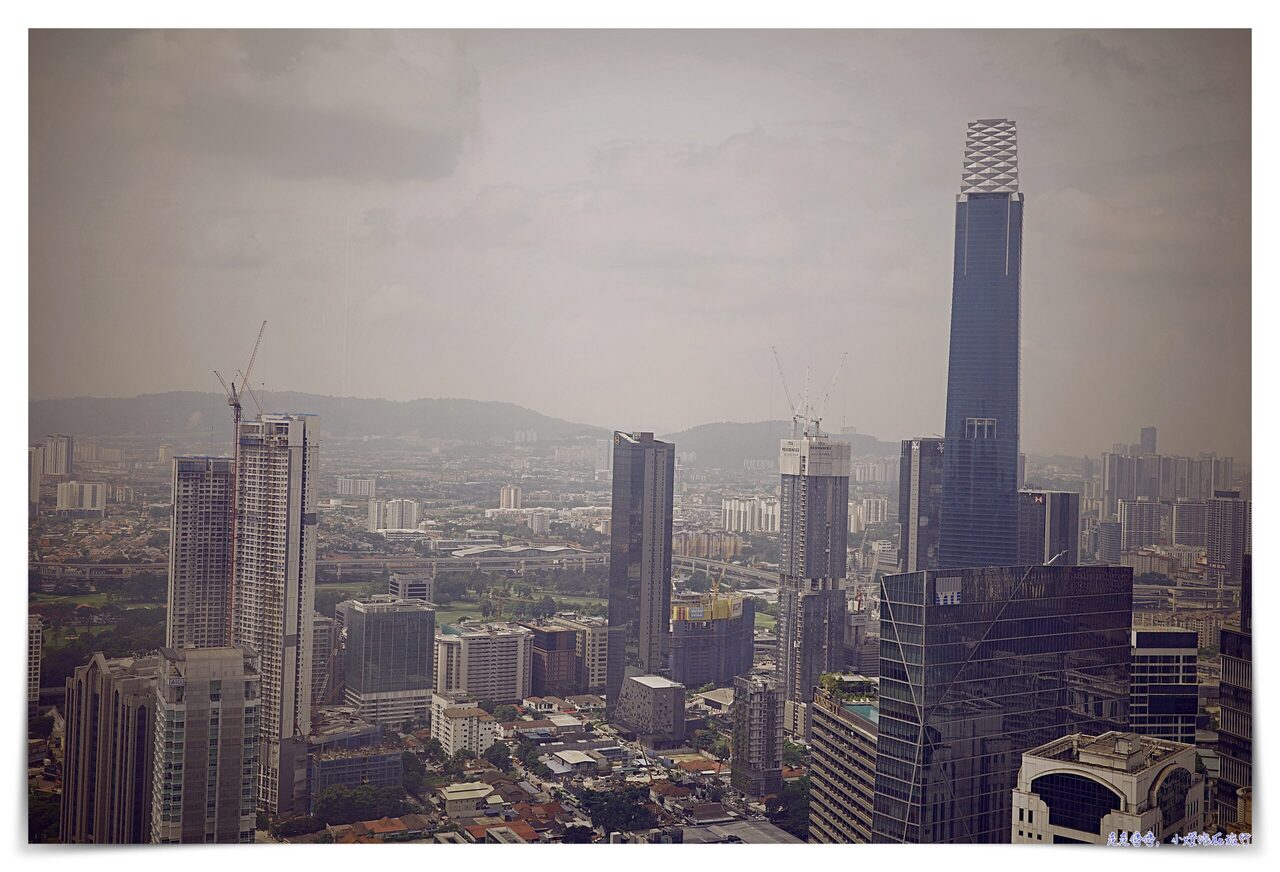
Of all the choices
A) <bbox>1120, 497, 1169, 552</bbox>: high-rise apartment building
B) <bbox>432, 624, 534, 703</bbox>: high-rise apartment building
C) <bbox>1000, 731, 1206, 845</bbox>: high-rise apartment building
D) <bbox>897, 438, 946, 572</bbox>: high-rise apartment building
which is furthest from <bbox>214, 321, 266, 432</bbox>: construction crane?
<bbox>1120, 497, 1169, 552</bbox>: high-rise apartment building

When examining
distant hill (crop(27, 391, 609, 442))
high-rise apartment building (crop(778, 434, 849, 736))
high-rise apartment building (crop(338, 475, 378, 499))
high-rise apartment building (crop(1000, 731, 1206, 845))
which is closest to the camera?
high-rise apartment building (crop(1000, 731, 1206, 845))

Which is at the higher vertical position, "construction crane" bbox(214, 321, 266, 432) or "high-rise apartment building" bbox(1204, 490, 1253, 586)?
"construction crane" bbox(214, 321, 266, 432)

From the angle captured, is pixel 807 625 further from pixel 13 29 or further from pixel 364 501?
pixel 13 29

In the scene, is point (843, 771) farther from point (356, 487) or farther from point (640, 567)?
point (356, 487)

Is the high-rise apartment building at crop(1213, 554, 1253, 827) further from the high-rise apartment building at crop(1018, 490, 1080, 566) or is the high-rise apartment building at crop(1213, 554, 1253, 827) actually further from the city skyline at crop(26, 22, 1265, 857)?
the high-rise apartment building at crop(1018, 490, 1080, 566)

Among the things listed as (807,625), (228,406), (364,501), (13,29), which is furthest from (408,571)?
(13,29)

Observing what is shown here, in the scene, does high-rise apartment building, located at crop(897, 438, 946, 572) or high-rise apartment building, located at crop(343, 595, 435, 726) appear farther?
high-rise apartment building, located at crop(897, 438, 946, 572)
